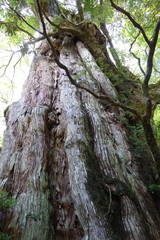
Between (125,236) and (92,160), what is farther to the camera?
(92,160)

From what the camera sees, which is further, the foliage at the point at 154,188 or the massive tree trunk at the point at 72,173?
the foliage at the point at 154,188

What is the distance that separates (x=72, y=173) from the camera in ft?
8.41

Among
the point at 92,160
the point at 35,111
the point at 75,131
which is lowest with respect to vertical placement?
the point at 92,160

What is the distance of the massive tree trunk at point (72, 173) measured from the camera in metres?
2.21

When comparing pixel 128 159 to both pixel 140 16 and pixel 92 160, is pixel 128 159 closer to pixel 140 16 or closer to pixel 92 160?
pixel 92 160

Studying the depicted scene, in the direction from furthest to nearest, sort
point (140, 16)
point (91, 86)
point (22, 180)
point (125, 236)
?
point (140, 16)
point (91, 86)
point (22, 180)
point (125, 236)

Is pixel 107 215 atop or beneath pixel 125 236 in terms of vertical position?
atop

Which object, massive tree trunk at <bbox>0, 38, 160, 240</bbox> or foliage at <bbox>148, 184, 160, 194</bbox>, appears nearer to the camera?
massive tree trunk at <bbox>0, 38, 160, 240</bbox>

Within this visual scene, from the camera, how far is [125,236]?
7.09 ft

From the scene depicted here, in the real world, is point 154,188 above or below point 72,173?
below

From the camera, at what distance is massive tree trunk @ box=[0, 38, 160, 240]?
2.21m

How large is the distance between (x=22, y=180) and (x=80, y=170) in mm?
798

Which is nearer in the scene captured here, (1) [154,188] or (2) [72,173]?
(2) [72,173]

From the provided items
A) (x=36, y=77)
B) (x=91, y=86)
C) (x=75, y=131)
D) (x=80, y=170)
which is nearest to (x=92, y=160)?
(x=80, y=170)
